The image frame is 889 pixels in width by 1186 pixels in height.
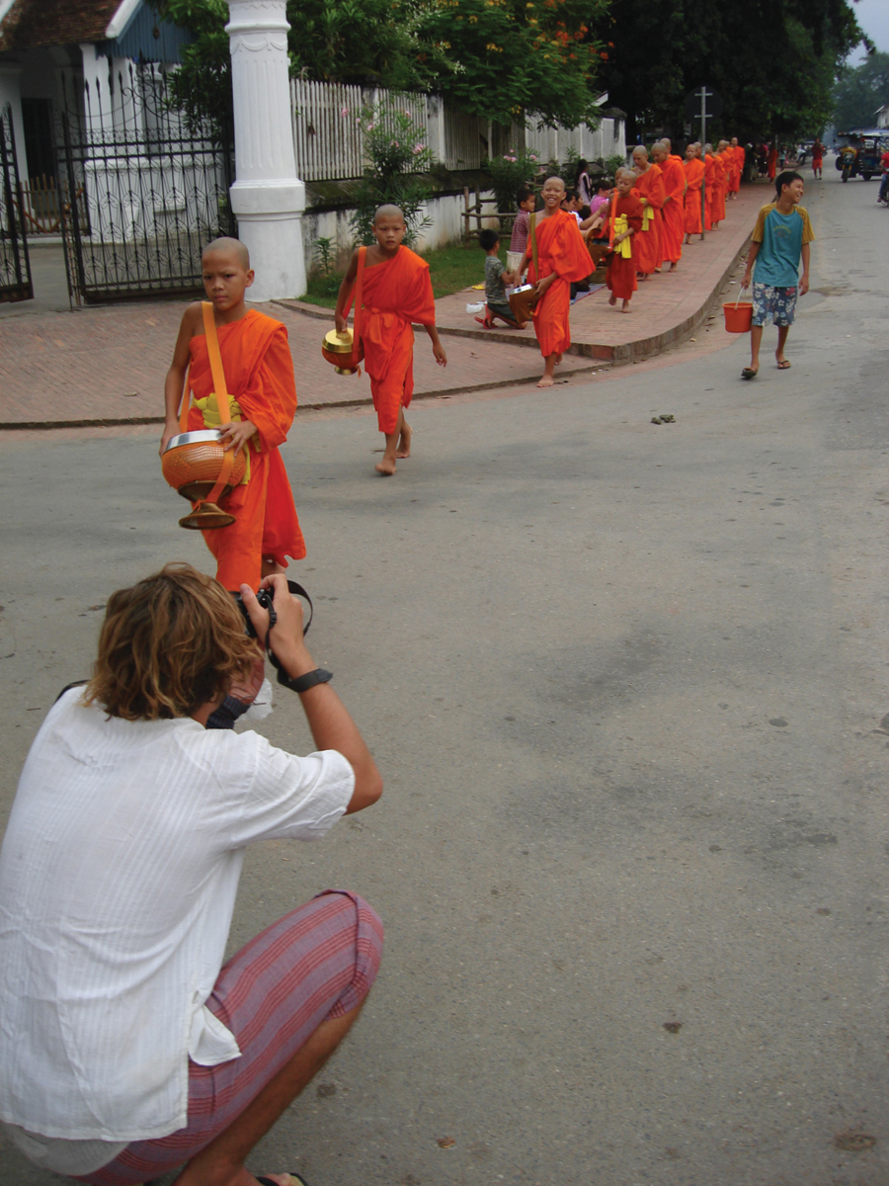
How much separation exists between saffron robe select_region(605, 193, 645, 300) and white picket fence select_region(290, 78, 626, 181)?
4.34 m


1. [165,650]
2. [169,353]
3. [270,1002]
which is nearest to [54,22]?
[169,353]

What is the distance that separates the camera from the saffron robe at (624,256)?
48.8 feet

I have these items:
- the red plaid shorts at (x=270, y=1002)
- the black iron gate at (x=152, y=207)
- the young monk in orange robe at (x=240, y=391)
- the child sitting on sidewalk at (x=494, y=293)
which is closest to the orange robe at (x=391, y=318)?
the young monk in orange robe at (x=240, y=391)

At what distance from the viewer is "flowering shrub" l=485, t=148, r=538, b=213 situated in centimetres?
2306

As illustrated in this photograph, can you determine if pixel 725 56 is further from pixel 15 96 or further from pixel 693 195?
pixel 15 96

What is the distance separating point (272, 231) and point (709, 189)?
15.9 metres

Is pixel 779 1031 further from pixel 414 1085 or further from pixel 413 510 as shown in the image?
pixel 413 510

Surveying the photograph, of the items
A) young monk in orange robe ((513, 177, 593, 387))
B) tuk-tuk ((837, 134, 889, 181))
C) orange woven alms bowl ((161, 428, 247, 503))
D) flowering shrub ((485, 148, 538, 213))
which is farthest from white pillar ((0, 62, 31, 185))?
tuk-tuk ((837, 134, 889, 181))

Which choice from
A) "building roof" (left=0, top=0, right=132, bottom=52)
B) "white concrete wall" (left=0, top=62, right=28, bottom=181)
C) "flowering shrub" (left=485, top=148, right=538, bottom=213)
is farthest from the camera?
"flowering shrub" (left=485, top=148, right=538, bottom=213)

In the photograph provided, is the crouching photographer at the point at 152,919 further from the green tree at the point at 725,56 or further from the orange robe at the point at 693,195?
the green tree at the point at 725,56

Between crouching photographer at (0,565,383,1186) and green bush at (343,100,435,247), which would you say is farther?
green bush at (343,100,435,247)

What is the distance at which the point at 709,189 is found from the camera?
2756 centimetres

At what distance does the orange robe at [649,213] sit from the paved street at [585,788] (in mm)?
9076

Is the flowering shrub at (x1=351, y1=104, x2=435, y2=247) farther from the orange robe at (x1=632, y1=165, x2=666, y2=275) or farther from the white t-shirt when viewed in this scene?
the white t-shirt
